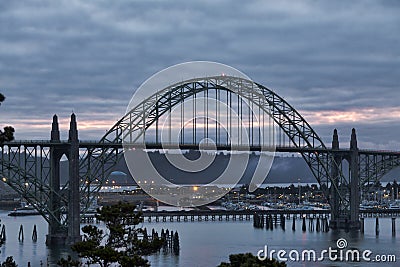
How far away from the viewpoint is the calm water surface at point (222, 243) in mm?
67000

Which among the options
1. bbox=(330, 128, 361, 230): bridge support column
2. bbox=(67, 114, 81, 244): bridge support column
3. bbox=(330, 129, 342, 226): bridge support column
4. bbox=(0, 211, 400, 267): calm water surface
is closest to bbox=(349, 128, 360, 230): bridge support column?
bbox=(330, 128, 361, 230): bridge support column

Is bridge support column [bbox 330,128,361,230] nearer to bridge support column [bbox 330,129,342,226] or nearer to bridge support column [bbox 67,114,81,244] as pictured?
bridge support column [bbox 330,129,342,226]

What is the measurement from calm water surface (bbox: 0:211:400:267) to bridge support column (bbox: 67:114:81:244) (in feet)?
6.03

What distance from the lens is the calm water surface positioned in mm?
67000

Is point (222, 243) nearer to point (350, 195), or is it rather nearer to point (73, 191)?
point (73, 191)

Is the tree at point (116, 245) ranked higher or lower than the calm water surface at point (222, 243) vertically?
higher

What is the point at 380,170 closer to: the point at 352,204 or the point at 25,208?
the point at 352,204

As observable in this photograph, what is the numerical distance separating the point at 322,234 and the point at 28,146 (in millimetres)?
41889

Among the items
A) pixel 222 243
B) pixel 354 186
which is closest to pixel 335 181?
pixel 354 186

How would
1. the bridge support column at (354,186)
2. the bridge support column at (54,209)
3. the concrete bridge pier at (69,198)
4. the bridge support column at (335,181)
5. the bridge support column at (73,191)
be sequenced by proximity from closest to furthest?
the bridge support column at (73,191)
the concrete bridge pier at (69,198)
the bridge support column at (54,209)
the bridge support column at (354,186)
the bridge support column at (335,181)

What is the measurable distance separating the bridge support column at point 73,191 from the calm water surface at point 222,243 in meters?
1.84

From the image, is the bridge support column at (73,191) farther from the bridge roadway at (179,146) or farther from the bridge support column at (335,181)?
the bridge support column at (335,181)

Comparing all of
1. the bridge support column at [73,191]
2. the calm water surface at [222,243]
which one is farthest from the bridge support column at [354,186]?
the bridge support column at [73,191]

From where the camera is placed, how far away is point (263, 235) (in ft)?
311
